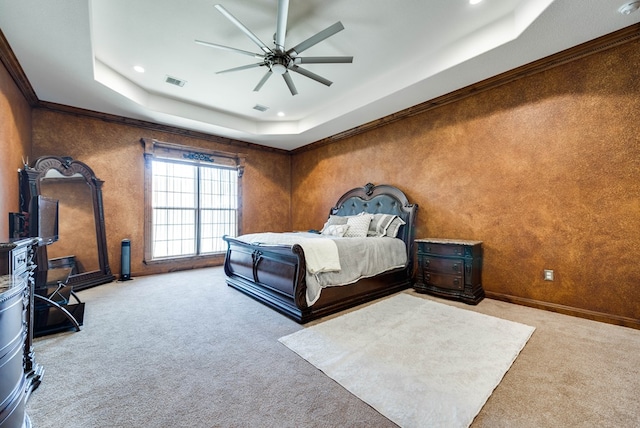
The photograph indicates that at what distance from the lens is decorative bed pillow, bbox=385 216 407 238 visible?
431 centimetres

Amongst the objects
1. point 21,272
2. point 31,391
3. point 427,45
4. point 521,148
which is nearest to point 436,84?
point 427,45

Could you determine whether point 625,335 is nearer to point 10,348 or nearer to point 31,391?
point 10,348

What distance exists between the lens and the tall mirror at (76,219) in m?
3.97

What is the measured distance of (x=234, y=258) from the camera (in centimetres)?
419

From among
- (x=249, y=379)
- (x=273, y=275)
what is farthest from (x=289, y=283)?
(x=249, y=379)

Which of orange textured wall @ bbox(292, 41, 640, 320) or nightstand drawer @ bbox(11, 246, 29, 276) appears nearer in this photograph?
nightstand drawer @ bbox(11, 246, 29, 276)

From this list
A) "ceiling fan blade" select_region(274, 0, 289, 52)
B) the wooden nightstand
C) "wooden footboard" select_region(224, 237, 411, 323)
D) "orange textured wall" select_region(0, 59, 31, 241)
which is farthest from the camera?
the wooden nightstand

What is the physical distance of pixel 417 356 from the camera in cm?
210

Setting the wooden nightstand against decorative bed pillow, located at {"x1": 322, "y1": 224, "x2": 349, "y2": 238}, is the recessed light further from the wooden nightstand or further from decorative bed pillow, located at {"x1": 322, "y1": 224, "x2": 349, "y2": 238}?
decorative bed pillow, located at {"x1": 322, "y1": 224, "x2": 349, "y2": 238}

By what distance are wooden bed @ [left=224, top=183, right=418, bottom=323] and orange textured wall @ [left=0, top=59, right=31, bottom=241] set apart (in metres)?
2.50

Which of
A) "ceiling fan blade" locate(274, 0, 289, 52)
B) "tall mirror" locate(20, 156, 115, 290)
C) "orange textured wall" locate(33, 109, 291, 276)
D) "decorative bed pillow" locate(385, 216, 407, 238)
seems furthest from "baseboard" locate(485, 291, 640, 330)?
"tall mirror" locate(20, 156, 115, 290)

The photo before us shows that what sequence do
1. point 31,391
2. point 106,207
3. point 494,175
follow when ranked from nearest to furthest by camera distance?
point 31,391 → point 494,175 → point 106,207

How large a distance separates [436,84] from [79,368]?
4.80 m

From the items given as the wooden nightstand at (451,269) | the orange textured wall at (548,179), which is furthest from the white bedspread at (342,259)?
the orange textured wall at (548,179)
